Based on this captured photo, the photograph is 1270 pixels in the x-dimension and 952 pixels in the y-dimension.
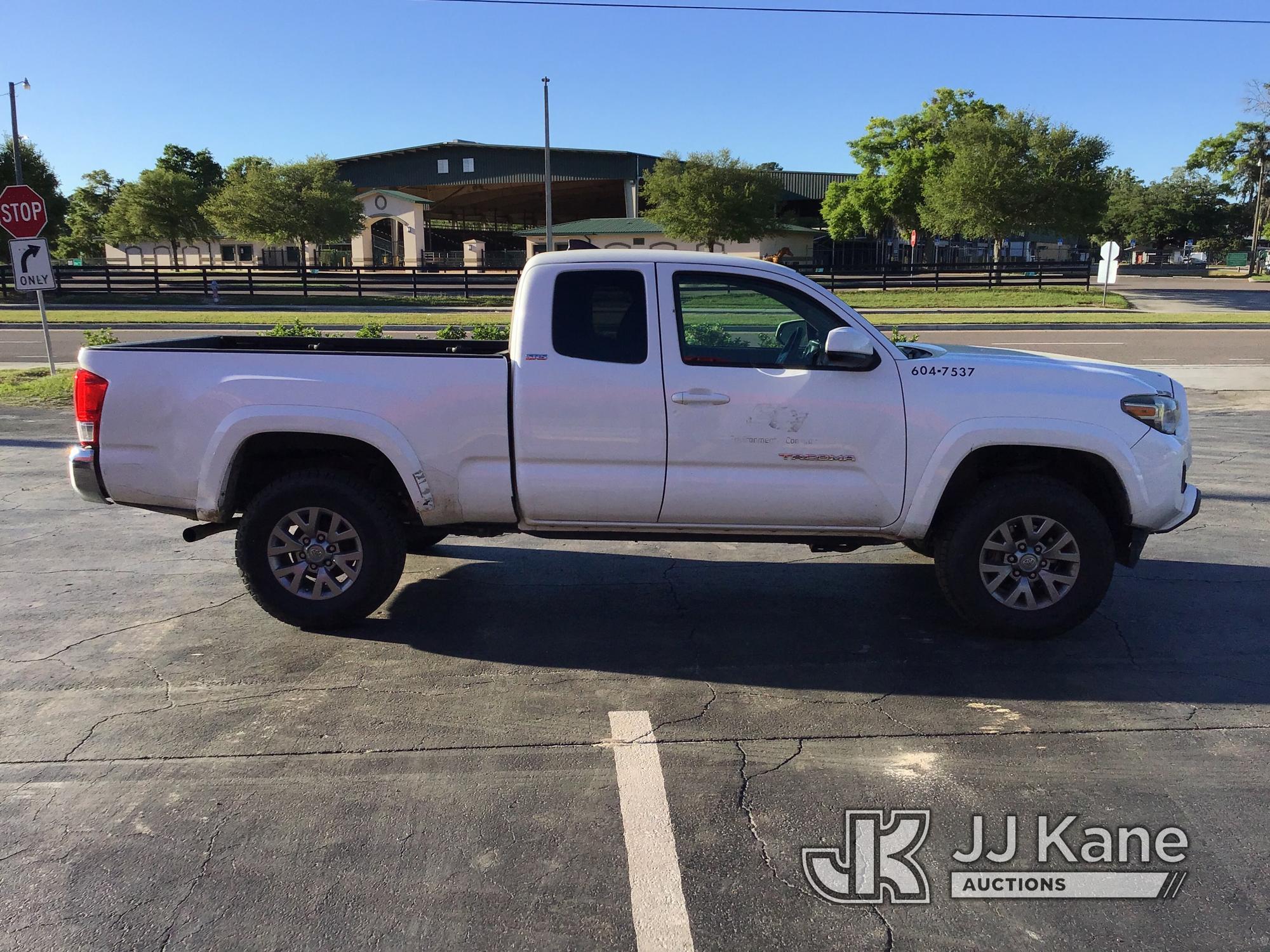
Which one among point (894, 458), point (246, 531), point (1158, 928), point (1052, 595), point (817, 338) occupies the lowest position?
point (1158, 928)

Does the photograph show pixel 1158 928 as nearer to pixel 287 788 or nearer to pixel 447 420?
pixel 287 788

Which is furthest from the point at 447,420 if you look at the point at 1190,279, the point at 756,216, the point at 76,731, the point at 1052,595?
the point at 1190,279

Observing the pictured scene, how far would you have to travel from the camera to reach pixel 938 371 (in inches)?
194

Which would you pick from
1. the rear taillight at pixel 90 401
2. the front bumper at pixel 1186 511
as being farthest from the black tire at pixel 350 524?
the front bumper at pixel 1186 511

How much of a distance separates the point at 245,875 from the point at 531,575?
Answer: 130 inches

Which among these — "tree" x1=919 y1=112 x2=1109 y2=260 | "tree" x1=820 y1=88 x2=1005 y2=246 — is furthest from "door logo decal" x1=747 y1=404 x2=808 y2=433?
"tree" x1=820 y1=88 x2=1005 y2=246

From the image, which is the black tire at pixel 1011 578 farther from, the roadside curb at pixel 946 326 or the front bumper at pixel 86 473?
the roadside curb at pixel 946 326

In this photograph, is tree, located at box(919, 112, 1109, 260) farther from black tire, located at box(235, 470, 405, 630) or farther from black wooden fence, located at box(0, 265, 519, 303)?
black tire, located at box(235, 470, 405, 630)

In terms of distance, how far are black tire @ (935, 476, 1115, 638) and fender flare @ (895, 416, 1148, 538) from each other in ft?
0.73

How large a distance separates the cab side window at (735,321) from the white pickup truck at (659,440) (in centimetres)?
1

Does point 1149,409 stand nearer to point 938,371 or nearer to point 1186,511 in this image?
point 1186,511

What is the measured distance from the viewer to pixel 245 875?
124 inches

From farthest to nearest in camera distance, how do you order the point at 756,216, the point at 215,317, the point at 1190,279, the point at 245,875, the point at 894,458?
the point at 1190,279
the point at 756,216
the point at 215,317
the point at 894,458
the point at 245,875

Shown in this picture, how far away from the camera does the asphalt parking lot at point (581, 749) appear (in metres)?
2.98
